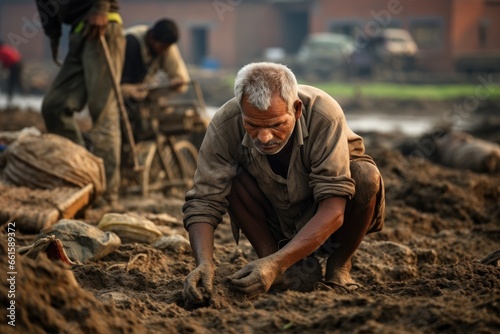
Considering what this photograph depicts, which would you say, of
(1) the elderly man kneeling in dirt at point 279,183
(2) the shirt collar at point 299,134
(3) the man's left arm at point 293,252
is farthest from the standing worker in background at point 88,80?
(3) the man's left arm at point 293,252

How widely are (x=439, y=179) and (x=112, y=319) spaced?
6664mm

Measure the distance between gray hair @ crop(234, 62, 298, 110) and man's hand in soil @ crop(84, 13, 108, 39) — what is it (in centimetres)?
343

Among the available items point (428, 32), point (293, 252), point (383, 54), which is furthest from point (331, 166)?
point (428, 32)

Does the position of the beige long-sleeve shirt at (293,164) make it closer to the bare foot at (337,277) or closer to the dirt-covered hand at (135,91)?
the bare foot at (337,277)

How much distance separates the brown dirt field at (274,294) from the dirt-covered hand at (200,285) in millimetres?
59

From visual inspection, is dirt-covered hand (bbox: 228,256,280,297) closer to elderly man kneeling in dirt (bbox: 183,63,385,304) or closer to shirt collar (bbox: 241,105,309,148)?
elderly man kneeling in dirt (bbox: 183,63,385,304)

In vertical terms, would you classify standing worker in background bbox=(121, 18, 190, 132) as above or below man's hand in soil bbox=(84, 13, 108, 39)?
below

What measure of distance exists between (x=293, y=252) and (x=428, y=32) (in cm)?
3501

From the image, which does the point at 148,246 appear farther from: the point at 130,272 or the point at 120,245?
the point at 130,272

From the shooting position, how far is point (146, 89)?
29.1 ft

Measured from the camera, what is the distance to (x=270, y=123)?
177 inches

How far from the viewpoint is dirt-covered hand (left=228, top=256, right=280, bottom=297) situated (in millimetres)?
4352

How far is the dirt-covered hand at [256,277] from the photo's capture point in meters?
4.35

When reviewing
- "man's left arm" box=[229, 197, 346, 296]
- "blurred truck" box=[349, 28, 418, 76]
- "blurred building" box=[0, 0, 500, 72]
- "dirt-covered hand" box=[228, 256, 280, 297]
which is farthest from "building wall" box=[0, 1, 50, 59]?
"dirt-covered hand" box=[228, 256, 280, 297]
